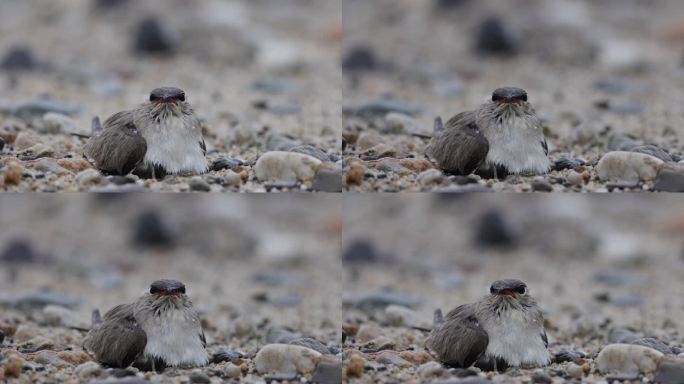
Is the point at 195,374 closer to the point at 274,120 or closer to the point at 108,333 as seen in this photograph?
the point at 108,333

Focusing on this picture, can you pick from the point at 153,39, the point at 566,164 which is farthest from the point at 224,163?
the point at 153,39

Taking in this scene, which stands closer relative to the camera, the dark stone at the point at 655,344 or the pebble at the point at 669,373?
the pebble at the point at 669,373

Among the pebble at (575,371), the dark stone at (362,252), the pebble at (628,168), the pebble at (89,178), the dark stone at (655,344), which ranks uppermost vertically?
the pebble at (628,168)

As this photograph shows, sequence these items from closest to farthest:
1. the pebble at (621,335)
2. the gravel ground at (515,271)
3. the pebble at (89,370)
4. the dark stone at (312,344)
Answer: the pebble at (89,370) < the gravel ground at (515,271) < the dark stone at (312,344) < the pebble at (621,335)

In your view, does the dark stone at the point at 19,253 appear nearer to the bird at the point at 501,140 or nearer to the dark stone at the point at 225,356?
the dark stone at the point at 225,356

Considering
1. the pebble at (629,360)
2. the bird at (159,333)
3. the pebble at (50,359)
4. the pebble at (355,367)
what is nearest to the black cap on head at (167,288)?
the bird at (159,333)

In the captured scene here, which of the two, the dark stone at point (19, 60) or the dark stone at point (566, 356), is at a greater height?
the dark stone at point (19, 60)

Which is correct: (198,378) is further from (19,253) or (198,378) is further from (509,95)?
(19,253)
